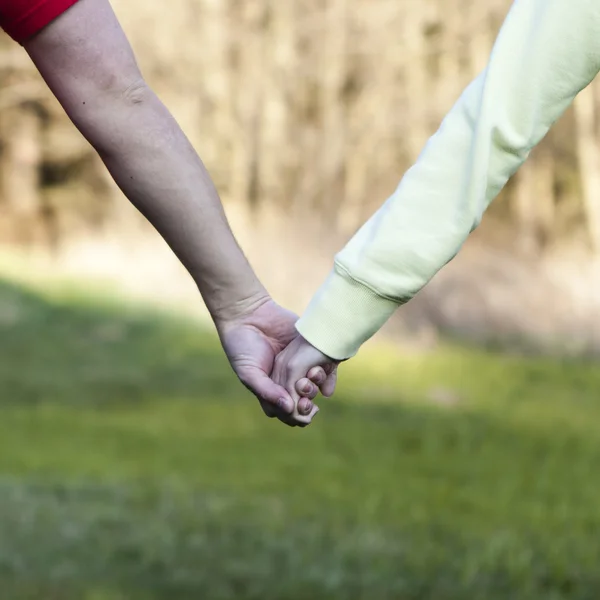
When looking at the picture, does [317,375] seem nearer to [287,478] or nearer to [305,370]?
[305,370]

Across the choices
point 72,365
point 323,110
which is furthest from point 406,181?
point 323,110

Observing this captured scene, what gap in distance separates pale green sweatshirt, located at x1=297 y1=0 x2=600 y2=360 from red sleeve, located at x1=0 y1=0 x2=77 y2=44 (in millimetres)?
533

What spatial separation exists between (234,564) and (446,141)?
2.45 m

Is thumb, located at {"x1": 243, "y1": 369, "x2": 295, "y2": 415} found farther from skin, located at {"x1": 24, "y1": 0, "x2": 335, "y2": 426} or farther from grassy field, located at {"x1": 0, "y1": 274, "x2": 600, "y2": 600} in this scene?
grassy field, located at {"x1": 0, "y1": 274, "x2": 600, "y2": 600}

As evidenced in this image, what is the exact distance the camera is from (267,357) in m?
1.83

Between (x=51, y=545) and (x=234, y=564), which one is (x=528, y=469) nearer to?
(x=234, y=564)

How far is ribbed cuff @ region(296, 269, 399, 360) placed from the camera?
1.64 meters

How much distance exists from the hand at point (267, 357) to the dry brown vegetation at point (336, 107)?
804 cm

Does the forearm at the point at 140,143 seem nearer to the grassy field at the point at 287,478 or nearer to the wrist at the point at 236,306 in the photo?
the wrist at the point at 236,306

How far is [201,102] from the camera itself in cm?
1137

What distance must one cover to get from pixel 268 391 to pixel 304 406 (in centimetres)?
6

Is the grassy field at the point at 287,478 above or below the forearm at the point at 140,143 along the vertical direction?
below

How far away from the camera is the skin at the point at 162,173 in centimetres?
175

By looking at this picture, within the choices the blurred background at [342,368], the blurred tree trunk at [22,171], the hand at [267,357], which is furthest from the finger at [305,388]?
the blurred tree trunk at [22,171]
